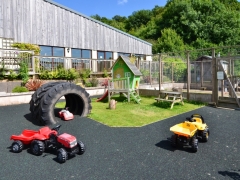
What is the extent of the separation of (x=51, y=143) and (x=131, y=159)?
1912 millimetres

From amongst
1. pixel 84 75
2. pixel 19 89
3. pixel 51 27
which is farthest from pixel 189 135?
pixel 51 27

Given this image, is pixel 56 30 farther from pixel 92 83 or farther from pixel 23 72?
pixel 23 72

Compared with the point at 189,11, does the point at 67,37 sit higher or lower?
lower

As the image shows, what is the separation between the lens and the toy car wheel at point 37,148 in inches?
174

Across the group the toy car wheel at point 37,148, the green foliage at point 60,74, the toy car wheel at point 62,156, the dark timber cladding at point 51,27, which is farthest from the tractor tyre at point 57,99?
the dark timber cladding at point 51,27

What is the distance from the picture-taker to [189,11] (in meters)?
39.0

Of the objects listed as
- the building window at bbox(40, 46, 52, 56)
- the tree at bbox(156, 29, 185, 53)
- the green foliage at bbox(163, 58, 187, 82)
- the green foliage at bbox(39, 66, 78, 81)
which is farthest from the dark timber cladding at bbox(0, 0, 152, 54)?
the tree at bbox(156, 29, 185, 53)

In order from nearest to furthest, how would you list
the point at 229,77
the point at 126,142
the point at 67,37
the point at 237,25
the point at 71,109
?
the point at 126,142
the point at 71,109
the point at 229,77
the point at 67,37
the point at 237,25

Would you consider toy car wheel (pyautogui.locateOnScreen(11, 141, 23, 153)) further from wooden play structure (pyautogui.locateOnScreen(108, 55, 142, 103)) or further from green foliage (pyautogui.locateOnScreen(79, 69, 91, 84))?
green foliage (pyautogui.locateOnScreen(79, 69, 91, 84))

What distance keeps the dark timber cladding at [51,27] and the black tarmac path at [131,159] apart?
12.5m

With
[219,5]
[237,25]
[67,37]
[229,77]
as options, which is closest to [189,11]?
[219,5]

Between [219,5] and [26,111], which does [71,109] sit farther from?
[219,5]

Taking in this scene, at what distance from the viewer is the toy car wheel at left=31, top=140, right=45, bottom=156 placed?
4.42 m

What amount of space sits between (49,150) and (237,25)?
42.3 metres
